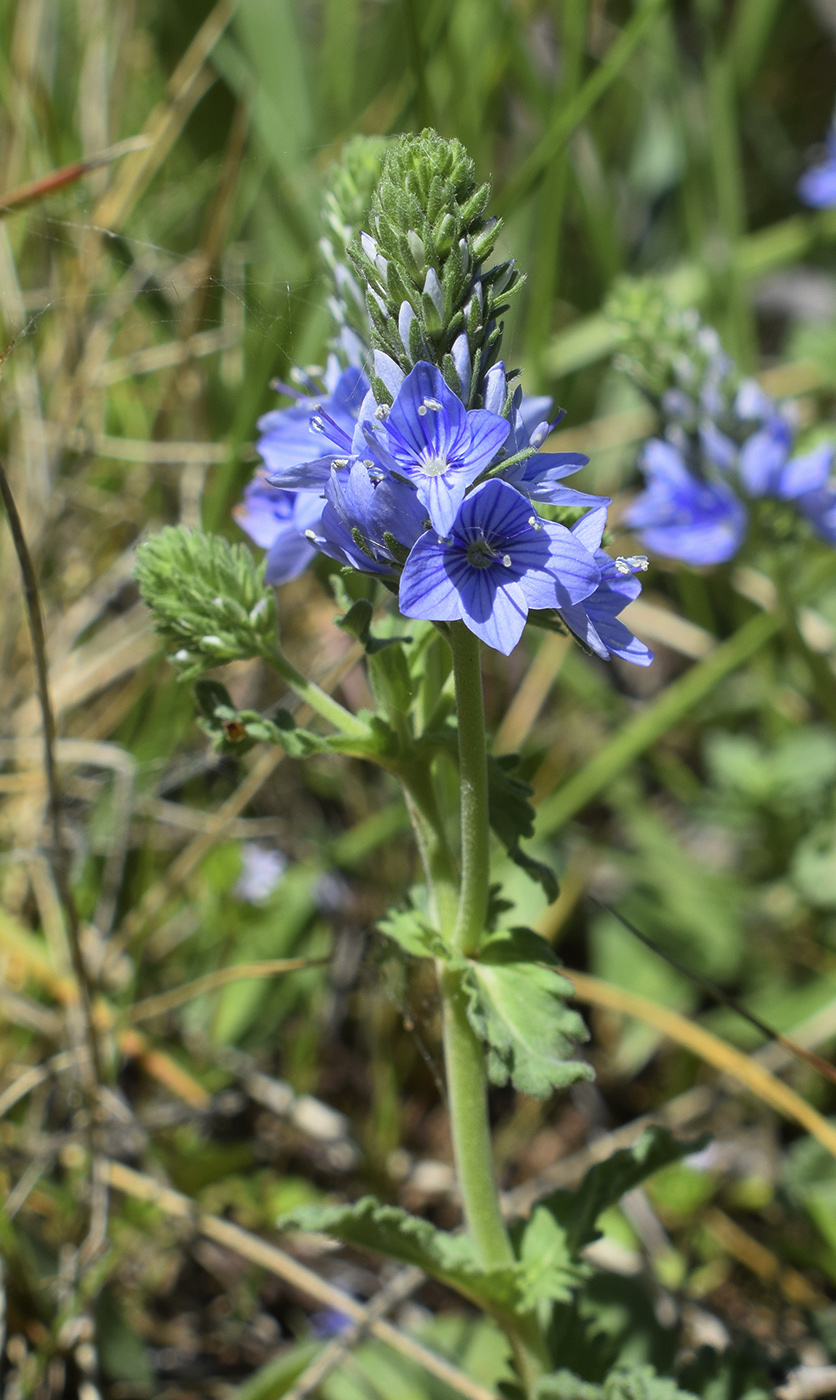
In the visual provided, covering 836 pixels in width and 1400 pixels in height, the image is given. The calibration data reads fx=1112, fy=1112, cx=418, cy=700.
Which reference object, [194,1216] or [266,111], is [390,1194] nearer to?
[194,1216]

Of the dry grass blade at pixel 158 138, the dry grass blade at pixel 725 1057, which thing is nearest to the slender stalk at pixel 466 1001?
the dry grass blade at pixel 725 1057

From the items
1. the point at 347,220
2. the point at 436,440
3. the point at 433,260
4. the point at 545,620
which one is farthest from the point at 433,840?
the point at 347,220

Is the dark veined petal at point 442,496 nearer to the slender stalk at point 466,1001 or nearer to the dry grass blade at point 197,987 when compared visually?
the slender stalk at point 466,1001

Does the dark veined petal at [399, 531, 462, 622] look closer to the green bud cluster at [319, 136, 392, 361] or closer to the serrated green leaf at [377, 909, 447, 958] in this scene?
the serrated green leaf at [377, 909, 447, 958]

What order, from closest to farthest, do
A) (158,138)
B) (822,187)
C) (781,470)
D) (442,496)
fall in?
(442,496)
(781,470)
(158,138)
(822,187)

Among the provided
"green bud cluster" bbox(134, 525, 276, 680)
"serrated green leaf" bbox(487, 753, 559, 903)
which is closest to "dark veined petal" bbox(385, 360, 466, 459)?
"green bud cluster" bbox(134, 525, 276, 680)

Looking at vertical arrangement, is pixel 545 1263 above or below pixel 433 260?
below

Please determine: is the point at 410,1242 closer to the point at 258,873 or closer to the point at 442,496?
the point at 442,496
